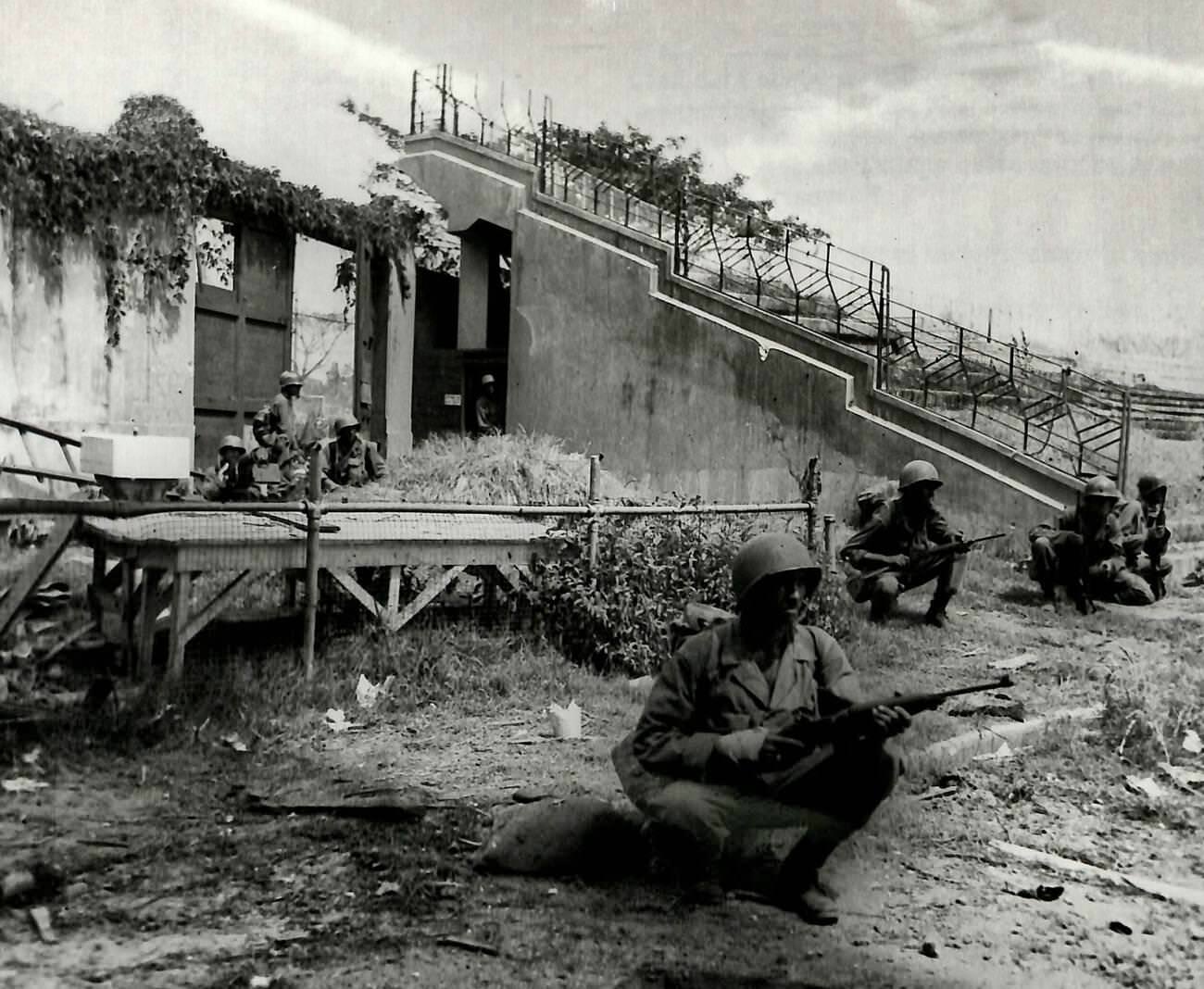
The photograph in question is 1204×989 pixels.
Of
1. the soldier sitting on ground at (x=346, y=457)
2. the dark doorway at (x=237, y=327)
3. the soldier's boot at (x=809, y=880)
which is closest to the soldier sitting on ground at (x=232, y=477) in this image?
the soldier sitting on ground at (x=346, y=457)

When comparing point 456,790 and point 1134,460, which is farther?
point 1134,460

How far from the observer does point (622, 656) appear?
20.7 feet

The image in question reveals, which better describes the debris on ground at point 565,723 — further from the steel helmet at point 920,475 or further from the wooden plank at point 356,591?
the steel helmet at point 920,475

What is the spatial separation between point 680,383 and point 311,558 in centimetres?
705

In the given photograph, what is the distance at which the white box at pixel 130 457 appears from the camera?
4.64 m

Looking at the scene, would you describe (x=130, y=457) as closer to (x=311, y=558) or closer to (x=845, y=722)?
(x=311, y=558)

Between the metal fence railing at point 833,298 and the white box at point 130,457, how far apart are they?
464 cm

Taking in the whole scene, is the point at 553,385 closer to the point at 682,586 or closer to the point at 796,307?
the point at 796,307

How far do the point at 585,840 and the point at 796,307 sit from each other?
953 centimetres

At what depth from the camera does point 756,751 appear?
312 centimetres

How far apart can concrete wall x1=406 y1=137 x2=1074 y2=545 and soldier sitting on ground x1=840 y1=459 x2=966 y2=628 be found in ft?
6.00

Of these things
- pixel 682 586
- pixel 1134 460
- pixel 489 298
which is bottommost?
pixel 682 586

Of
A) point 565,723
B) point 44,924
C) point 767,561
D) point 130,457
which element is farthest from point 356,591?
point 767,561

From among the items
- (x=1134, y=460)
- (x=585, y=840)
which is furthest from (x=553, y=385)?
(x=585, y=840)
